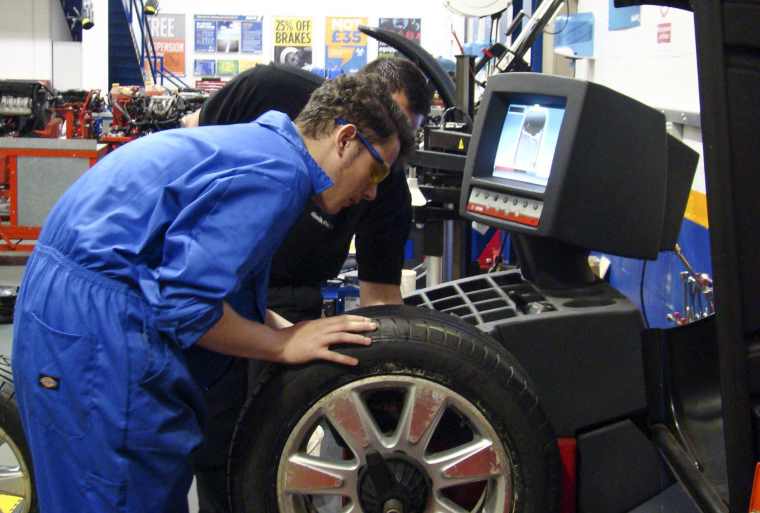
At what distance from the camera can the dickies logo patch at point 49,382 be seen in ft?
5.39

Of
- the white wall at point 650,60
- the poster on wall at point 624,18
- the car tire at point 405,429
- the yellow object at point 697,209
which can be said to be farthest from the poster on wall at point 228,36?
the car tire at point 405,429

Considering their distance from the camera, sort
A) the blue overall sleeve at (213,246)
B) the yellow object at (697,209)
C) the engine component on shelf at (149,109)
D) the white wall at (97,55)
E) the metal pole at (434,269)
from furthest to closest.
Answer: the white wall at (97,55), the engine component on shelf at (149,109), the metal pole at (434,269), the yellow object at (697,209), the blue overall sleeve at (213,246)

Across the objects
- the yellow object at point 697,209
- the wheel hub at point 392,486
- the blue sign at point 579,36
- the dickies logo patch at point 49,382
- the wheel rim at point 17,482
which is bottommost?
the wheel rim at point 17,482

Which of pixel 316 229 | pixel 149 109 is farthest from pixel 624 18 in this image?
pixel 149 109

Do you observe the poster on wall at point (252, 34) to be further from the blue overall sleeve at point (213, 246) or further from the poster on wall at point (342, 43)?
the blue overall sleeve at point (213, 246)

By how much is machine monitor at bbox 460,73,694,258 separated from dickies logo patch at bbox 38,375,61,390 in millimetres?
999

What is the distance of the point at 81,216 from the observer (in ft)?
5.41

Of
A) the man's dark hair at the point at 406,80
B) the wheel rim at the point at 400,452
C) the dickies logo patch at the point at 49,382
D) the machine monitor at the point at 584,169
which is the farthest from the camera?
the man's dark hair at the point at 406,80

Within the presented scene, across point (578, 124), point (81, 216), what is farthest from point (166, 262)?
point (578, 124)

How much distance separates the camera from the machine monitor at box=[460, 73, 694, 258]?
1859mm

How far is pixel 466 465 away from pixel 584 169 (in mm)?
656

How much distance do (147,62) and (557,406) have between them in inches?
508

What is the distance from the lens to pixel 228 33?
1323cm

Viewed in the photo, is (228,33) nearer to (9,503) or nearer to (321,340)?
(9,503)
